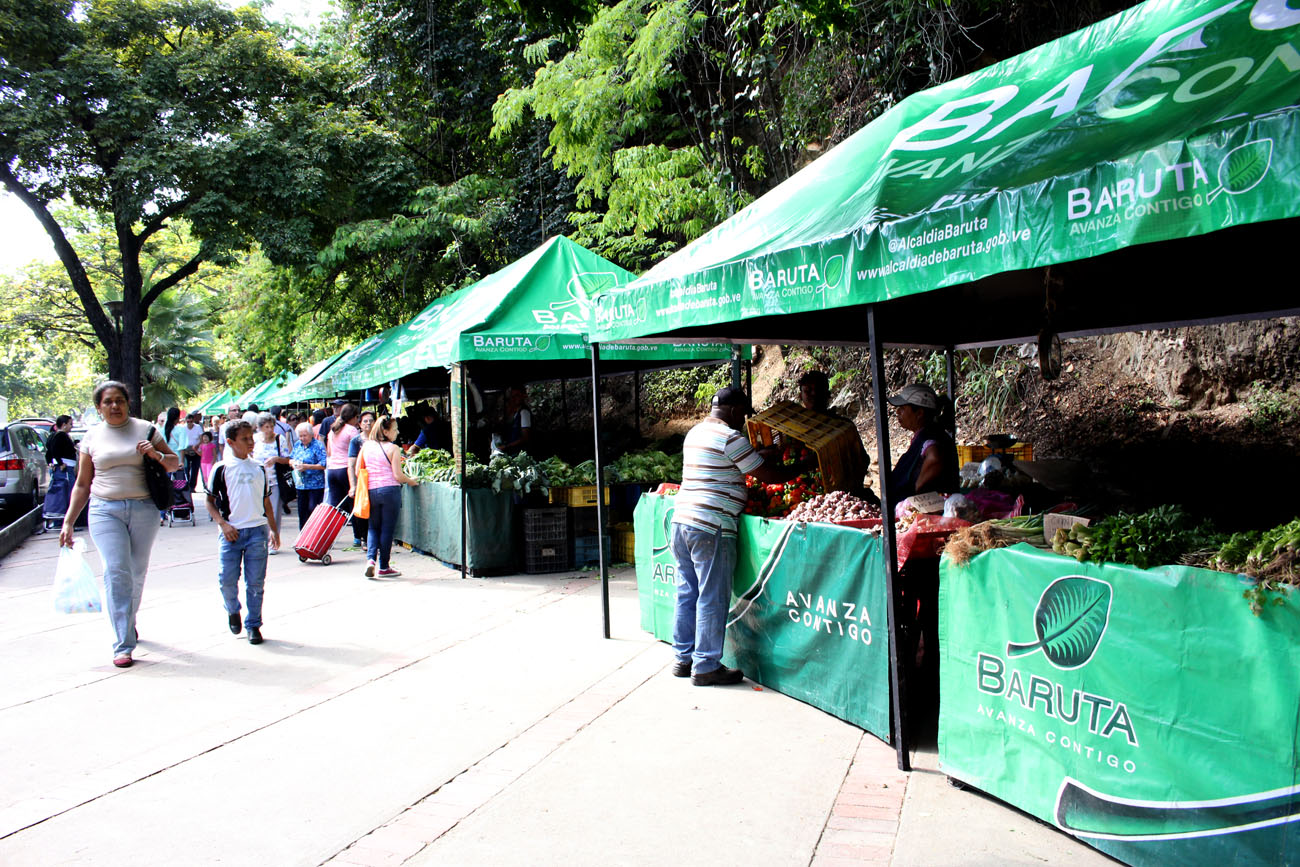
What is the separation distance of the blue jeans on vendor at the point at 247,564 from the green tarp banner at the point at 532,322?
326cm

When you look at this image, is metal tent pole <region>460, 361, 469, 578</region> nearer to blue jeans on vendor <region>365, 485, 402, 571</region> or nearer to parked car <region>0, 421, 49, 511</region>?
blue jeans on vendor <region>365, 485, 402, 571</region>

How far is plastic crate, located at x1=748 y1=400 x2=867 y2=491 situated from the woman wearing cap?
770mm

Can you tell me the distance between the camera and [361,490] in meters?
11.1

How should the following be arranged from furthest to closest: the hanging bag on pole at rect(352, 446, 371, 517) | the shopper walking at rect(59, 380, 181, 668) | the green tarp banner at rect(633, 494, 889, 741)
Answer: the hanging bag on pole at rect(352, 446, 371, 517) < the shopper walking at rect(59, 380, 181, 668) < the green tarp banner at rect(633, 494, 889, 741)

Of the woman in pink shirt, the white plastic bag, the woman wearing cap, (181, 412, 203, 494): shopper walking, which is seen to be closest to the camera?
the woman wearing cap

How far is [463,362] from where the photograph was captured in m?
10.1

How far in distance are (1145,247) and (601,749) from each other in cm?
417

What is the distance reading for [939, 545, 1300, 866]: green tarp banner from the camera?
292cm

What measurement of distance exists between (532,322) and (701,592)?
5567mm

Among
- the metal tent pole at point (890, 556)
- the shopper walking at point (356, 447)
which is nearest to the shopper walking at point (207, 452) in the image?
the shopper walking at point (356, 447)

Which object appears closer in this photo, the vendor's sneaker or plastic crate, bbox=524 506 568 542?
the vendor's sneaker

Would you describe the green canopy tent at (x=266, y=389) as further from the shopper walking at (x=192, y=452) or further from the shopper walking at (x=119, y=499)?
the shopper walking at (x=119, y=499)

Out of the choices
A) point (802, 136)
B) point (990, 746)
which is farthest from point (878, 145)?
point (802, 136)

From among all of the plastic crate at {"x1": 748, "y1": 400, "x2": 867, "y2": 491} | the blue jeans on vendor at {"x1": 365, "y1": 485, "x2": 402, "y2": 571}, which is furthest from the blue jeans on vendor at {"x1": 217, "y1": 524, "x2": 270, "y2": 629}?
the plastic crate at {"x1": 748, "y1": 400, "x2": 867, "y2": 491}
